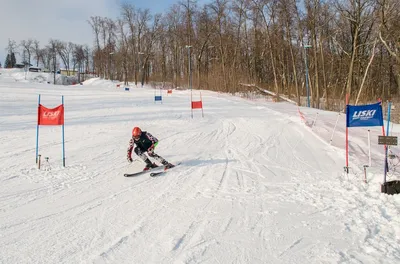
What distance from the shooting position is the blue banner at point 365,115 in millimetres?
7561

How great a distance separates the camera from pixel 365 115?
7.81 metres

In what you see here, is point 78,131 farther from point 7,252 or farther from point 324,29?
point 324,29

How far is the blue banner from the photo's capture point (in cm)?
756

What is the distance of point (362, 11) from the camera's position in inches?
1061

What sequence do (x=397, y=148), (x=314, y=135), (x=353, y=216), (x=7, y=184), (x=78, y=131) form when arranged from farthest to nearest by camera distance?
(x=78, y=131), (x=314, y=135), (x=397, y=148), (x=7, y=184), (x=353, y=216)

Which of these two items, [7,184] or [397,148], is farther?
[397,148]

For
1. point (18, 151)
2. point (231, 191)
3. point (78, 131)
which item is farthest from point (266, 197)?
point (78, 131)

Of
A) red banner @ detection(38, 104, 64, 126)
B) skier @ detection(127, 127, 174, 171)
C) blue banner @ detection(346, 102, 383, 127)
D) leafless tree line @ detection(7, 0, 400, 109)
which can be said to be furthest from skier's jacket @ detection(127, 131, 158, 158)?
leafless tree line @ detection(7, 0, 400, 109)

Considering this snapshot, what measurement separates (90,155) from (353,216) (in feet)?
27.1

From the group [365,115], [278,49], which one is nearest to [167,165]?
[365,115]

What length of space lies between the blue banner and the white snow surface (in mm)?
1384

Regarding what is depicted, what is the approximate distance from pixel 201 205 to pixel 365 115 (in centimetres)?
487

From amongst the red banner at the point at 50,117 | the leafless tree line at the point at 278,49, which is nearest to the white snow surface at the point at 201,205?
the red banner at the point at 50,117

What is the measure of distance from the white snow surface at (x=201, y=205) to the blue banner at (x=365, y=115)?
138 cm
